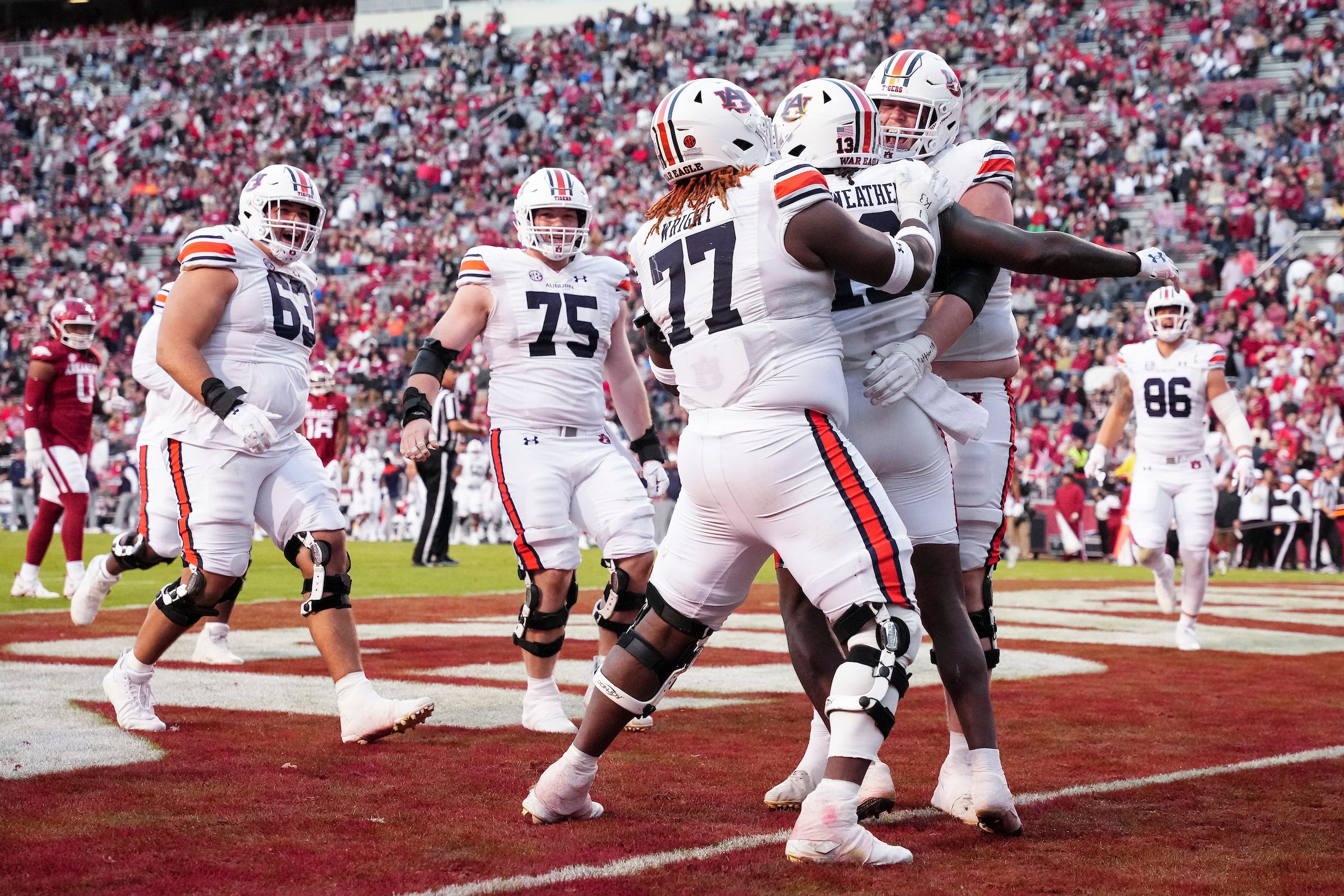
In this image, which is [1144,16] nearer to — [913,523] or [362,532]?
[362,532]

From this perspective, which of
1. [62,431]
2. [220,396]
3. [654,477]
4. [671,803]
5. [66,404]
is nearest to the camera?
[671,803]

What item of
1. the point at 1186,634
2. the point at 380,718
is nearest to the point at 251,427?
the point at 380,718

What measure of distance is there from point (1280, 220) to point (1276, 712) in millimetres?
16510

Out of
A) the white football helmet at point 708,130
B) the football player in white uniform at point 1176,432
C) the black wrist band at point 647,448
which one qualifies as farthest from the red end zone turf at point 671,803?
the football player in white uniform at point 1176,432

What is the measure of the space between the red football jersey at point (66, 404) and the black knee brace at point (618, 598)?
6.23 meters

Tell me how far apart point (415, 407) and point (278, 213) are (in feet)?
3.08

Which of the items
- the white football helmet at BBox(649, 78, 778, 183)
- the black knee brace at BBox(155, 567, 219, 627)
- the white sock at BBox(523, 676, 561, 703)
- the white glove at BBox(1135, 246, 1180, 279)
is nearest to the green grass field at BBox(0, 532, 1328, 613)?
the black knee brace at BBox(155, 567, 219, 627)

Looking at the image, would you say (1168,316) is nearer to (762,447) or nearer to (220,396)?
(220,396)

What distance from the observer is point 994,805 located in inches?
148

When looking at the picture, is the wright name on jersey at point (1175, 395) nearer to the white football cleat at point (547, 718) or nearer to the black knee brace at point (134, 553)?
the white football cleat at point (547, 718)

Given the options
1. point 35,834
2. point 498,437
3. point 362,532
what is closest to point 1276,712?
point 498,437

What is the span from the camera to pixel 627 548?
5.84 meters

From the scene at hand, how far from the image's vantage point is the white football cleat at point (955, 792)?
12.9 ft

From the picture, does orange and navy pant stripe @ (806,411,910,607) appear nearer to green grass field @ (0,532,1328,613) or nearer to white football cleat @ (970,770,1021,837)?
white football cleat @ (970,770,1021,837)
